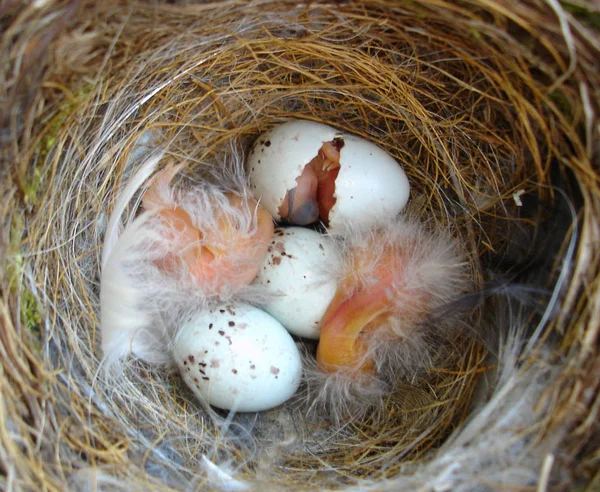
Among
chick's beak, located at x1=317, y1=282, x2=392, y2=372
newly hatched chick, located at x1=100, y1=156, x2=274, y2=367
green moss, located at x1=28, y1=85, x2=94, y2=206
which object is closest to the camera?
green moss, located at x1=28, y1=85, x2=94, y2=206

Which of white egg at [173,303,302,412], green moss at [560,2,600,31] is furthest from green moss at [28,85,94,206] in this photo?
green moss at [560,2,600,31]

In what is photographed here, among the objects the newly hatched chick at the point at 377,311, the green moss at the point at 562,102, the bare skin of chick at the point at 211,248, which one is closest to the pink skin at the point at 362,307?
the newly hatched chick at the point at 377,311

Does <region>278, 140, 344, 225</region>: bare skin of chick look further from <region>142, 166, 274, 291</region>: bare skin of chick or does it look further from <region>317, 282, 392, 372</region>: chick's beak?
<region>317, 282, 392, 372</region>: chick's beak

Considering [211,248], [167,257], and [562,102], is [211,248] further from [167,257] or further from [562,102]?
[562,102]

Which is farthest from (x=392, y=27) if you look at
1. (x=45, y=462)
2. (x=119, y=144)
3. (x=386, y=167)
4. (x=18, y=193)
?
(x=45, y=462)

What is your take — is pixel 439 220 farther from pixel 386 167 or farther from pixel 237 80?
pixel 237 80
